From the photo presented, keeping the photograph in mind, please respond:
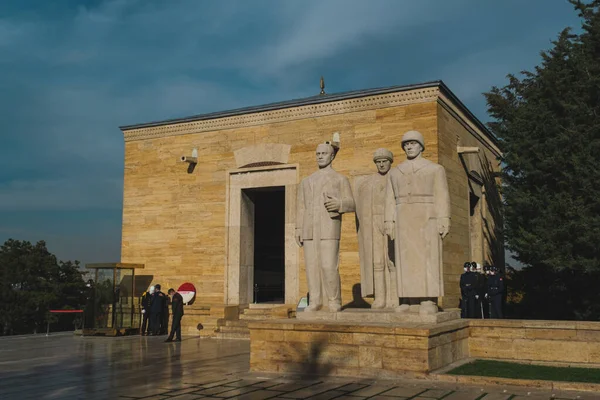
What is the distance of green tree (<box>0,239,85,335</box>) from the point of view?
41.6 metres

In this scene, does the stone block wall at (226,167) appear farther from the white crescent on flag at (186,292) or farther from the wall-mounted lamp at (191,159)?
the white crescent on flag at (186,292)

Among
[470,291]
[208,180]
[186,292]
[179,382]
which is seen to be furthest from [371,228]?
[208,180]

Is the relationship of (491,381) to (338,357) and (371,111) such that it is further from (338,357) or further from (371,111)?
(371,111)

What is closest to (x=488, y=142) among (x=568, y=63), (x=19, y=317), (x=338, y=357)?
(x=568, y=63)

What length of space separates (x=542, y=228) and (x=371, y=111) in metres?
5.69

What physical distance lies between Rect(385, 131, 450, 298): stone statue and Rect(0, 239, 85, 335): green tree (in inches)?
1508

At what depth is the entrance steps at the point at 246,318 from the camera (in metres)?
16.5

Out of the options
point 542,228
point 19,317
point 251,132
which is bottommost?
point 19,317

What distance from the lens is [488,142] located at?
70.2ft

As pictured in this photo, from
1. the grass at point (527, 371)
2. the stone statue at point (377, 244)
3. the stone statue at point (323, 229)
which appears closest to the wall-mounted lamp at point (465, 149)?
the stone statue at point (377, 244)

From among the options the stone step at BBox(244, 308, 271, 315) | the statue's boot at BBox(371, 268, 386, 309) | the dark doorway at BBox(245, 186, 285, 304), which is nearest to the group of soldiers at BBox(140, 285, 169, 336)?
the stone step at BBox(244, 308, 271, 315)

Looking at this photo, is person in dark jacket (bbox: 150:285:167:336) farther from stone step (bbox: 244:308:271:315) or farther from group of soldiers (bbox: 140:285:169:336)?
stone step (bbox: 244:308:271:315)

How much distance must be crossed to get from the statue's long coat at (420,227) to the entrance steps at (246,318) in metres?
7.82

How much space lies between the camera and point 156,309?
17.6m
